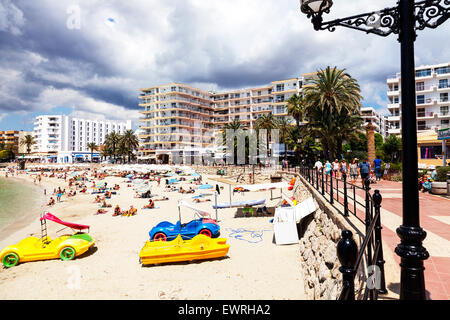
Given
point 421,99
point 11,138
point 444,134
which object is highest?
point 421,99

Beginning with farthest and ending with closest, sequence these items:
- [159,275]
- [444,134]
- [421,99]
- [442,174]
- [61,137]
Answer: [61,137] → [421,99] → [444,134] → [442,174] → [159,275]

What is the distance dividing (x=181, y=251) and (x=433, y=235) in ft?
27.6

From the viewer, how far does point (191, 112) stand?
78.3 metres

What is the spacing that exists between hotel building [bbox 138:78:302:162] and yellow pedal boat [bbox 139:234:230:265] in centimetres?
5809

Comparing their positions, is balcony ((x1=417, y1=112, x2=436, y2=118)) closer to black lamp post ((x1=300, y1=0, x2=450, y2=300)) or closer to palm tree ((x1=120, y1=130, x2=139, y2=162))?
black lamp post ((x1=300, y1=0, x2=450, y2=300))

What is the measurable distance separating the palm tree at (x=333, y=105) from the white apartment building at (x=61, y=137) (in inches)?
3932

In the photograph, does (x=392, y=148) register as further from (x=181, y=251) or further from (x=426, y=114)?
(x=181, y=251)

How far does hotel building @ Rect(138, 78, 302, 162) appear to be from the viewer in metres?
72.7

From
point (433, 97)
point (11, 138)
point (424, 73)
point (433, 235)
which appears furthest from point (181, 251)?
point (11, 138)

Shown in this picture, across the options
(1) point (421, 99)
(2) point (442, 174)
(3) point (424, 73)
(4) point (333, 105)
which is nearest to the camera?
(2) point (442, 174)

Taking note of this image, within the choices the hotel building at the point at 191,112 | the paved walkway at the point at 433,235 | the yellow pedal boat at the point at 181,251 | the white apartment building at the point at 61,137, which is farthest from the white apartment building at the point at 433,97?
the white apartment building at the point at 61,137

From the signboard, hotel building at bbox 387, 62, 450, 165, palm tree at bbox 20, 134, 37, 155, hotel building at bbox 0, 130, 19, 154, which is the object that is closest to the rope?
the signboard
